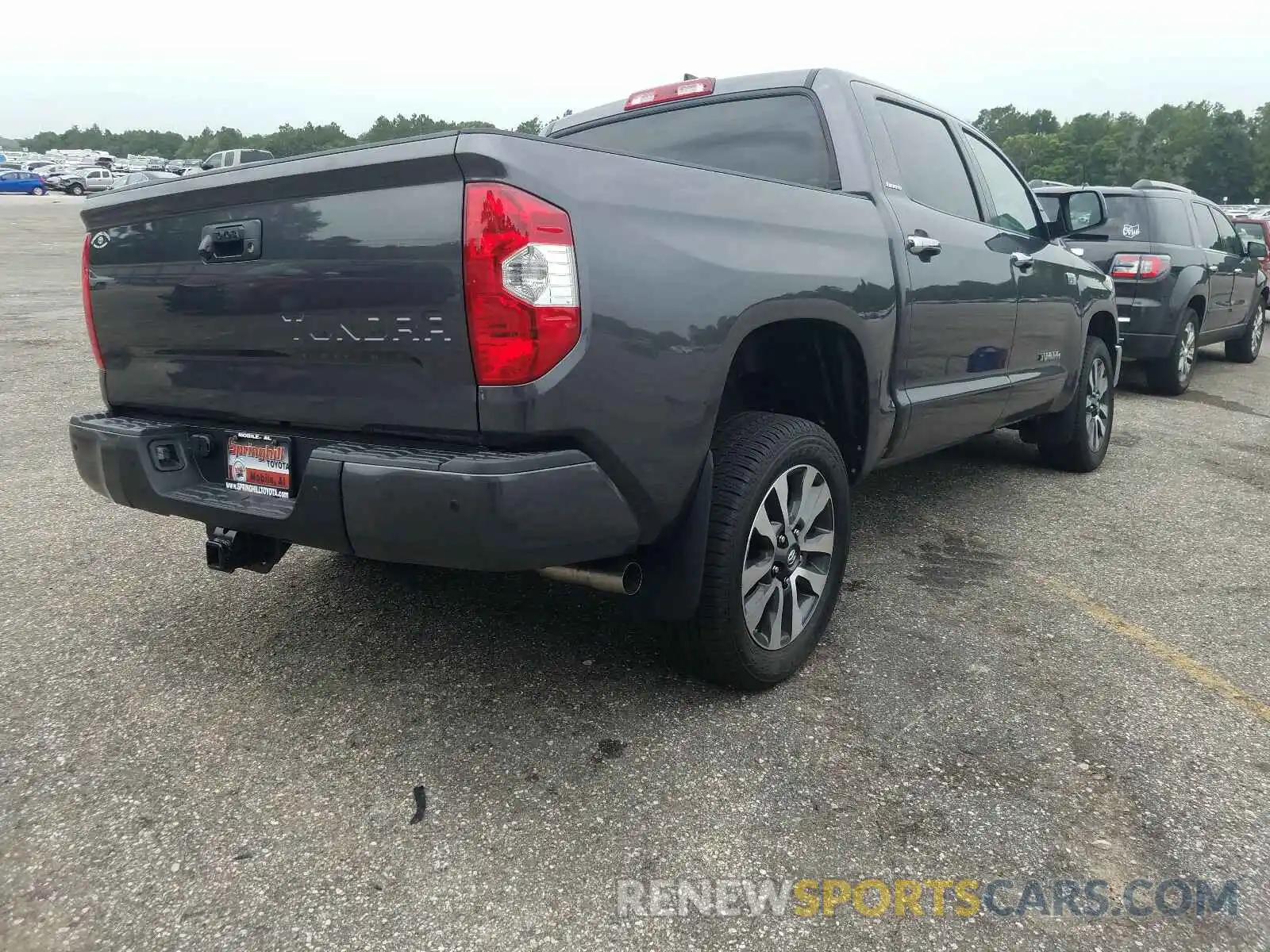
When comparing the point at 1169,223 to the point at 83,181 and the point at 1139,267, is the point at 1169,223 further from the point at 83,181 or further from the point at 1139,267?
the point at 83,181

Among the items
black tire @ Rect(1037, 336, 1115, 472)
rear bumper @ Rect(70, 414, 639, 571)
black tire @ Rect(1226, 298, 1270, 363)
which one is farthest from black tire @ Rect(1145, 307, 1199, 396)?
rear bumper @ Rect(70, 414, 639, 571)

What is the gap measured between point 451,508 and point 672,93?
2.39 m

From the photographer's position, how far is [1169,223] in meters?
8.33

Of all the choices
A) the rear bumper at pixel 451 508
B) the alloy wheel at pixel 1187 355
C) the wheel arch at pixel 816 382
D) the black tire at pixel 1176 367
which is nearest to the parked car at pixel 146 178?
the rear bumper at pixel 451 508

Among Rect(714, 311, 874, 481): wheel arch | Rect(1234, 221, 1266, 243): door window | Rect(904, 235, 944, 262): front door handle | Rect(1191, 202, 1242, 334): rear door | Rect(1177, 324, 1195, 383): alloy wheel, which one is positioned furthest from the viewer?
Rect(1234, 221, 1266, 243): door window

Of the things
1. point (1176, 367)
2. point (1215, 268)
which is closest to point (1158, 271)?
point (1176, 367)

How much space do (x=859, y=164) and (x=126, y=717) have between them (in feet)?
9.43

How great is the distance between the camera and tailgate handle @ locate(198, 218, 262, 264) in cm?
241

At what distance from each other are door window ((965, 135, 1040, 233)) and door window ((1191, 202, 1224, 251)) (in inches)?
201

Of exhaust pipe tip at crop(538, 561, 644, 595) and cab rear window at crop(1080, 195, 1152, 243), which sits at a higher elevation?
cab rear window at crop(1080, 195, 1152, 243)

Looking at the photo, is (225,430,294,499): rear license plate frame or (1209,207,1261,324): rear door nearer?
(225,430,294,499): rear license plate frame

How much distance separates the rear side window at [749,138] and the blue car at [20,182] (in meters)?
62.4

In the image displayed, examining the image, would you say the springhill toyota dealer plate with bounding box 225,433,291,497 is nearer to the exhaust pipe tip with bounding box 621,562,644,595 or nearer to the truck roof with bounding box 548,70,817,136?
the exhaust pipe tip with bounding box 621,562,644,595

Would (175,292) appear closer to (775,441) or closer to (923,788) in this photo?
(775,441)
